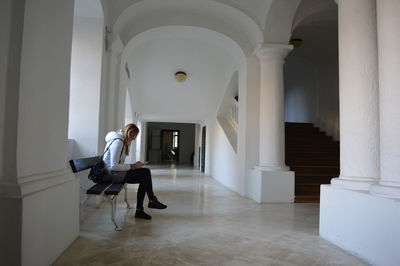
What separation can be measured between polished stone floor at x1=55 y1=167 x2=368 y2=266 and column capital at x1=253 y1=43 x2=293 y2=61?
2.92m

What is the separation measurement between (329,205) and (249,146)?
9.86 ft

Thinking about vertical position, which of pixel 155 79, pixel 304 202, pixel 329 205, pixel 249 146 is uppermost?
pixel 155 79

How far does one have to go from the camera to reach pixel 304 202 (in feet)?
18.9

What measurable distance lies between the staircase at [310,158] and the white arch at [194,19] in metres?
3.00

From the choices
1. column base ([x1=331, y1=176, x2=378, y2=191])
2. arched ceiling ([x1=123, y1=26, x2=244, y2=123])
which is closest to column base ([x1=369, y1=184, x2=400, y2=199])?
column base ([x1=331, y1=176, x2=378, y2=191])

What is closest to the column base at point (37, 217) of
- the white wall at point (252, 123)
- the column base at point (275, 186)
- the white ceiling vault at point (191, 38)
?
the white ceiling vault at point (191, 38)

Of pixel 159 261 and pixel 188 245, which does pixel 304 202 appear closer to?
pixel 188 245

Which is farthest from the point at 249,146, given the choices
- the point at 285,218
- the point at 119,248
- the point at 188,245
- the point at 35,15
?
the point at 35,15

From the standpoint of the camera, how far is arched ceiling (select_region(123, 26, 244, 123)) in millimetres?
6824

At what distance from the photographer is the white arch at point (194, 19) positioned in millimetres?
5902

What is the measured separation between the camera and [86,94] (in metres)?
4.73

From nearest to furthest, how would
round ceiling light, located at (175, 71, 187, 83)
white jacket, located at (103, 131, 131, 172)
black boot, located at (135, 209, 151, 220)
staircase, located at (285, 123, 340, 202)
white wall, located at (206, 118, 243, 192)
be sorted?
white jacket, located at (103, 131, 131, 172), black boot, located at (135, 209, 151, 220), staircase, located at (285, 123, 340, 202), white wall, located at (206, 118, 243, 192), round ceiling light, located at (175, 71, 187, 83)

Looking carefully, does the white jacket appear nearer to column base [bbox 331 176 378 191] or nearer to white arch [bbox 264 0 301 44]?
column base [bbox 331 176 378 191]

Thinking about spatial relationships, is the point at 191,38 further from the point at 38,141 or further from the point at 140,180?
the point at 38,141
